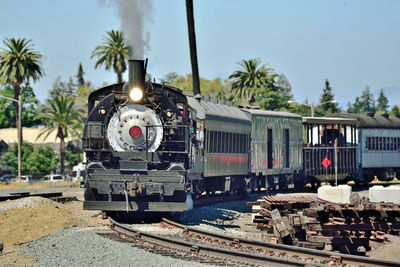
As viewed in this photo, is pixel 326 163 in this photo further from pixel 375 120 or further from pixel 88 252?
pixel 88 252

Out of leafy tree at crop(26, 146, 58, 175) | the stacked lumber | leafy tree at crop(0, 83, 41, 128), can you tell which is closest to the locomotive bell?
the stacked lumber

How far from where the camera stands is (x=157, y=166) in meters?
16.1

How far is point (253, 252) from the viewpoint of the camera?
11.5 m

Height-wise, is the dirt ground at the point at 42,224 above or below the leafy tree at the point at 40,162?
below

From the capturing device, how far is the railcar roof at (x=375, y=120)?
37434mm

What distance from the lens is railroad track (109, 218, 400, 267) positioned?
9.66 metres

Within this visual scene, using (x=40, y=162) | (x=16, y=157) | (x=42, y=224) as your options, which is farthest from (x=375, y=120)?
(x=16, y=157)

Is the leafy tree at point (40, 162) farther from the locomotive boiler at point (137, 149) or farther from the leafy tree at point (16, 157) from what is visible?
the locomotive boiler at point (137, 149)

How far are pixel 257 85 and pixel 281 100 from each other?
26.6 feet

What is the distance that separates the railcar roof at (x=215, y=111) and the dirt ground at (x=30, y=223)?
520 cm

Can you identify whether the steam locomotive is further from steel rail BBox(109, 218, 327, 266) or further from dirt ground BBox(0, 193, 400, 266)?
steel rail BBox(109, 218, 327, 266)

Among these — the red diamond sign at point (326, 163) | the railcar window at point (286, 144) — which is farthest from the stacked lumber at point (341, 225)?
the red diamond sign at point (326, 163)

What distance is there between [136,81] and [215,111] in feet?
23.7

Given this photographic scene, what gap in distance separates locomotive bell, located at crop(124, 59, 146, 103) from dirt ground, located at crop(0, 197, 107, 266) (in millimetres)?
3460
